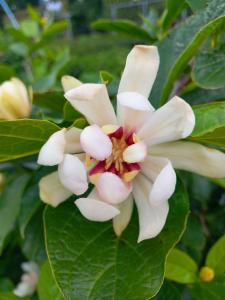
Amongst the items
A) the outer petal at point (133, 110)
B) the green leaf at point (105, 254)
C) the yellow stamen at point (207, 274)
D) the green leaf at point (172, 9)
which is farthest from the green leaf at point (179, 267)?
the green leaf at point (172, 9)

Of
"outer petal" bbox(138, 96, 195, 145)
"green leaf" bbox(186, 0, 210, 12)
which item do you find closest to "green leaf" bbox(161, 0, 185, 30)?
"green leaf" bbox(186, 0, 210, 12)

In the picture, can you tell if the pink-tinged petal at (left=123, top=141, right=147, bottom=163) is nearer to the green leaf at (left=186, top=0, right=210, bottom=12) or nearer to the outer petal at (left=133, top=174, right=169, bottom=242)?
the outer petal at (left=133, top=174, right=169, bottom=242)

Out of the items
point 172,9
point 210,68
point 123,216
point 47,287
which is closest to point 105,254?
point 123,216

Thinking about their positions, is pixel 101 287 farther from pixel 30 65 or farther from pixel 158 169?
pixel 30 65

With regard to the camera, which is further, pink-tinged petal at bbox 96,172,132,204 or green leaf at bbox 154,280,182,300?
green leaf at bbox 154,280,182,300

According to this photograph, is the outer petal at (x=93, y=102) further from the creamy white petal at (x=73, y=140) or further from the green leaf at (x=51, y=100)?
the green leaf at (x=51, y=100)
